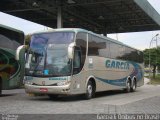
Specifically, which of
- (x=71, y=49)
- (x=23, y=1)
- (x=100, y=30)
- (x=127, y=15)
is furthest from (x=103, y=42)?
(x=100, y=30)

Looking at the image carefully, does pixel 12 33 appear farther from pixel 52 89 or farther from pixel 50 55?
pixel 52 89

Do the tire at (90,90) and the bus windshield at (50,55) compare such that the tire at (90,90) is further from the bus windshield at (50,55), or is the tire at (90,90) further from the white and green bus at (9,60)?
the white and green bus at (9,60)

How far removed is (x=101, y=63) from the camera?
826 inches

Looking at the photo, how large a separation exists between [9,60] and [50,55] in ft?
13.0

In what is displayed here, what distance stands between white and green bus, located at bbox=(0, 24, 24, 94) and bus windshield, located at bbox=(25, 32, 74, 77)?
97.9 inches

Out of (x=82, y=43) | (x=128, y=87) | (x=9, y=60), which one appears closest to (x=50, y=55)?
(x=82, y=43)

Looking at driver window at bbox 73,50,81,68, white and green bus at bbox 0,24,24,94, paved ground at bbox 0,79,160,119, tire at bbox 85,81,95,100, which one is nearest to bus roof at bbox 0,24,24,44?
white and green bus at bbox 0,24,24,94

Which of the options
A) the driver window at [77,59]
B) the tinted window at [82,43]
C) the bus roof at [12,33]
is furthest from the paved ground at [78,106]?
the bus roof at [12,33]

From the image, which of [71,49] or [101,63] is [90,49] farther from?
[71,49]

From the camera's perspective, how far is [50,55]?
55.8 feet

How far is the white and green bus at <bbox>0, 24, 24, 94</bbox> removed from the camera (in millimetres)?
19736

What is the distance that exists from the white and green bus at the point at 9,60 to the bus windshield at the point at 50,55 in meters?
2.49

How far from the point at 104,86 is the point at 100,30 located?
2596cm

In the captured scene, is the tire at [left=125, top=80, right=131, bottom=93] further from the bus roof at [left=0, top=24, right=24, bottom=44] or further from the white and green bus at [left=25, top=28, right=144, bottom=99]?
the bus roof at [left=0, top=24, right=24, bottom=44]
